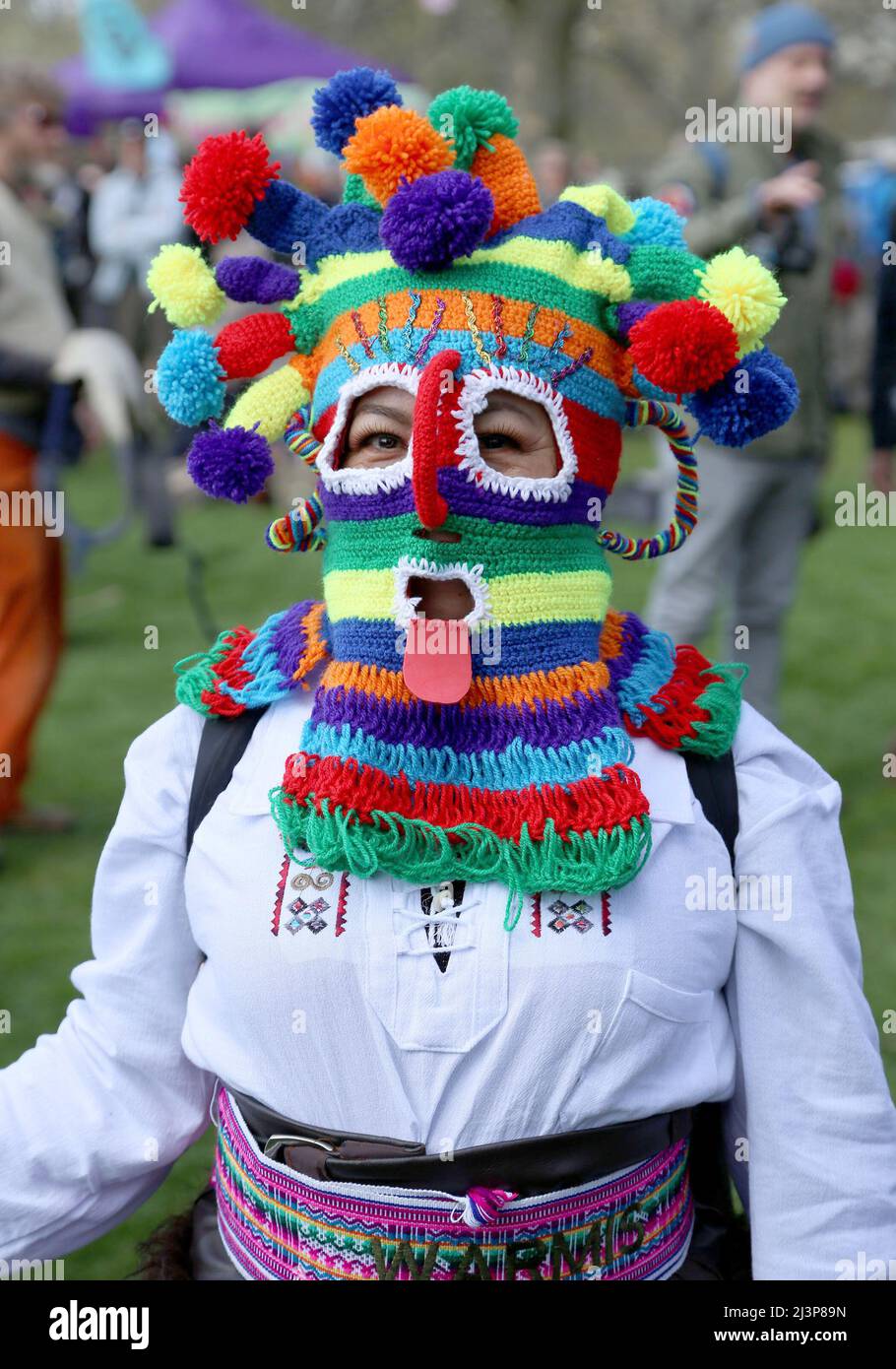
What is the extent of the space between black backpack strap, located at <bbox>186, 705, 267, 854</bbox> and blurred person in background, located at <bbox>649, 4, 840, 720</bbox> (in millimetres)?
2677

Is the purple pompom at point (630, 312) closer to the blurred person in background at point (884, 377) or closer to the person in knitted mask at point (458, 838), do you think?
the person in knitted mask at point (458, 838)

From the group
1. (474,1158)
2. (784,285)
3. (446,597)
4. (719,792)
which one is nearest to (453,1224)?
(474,1158)

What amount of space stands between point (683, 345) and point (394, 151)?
435mm

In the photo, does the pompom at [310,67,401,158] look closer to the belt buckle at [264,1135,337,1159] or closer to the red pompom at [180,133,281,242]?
the red pompom at [180,133,281,242]

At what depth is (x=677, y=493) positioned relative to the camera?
6.91 ft

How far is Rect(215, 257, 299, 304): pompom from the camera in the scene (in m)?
1.99

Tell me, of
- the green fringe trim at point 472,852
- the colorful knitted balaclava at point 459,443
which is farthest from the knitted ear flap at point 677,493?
the green fringe trim at point 472,852

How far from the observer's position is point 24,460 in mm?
4809

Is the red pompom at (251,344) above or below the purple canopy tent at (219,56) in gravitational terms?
below

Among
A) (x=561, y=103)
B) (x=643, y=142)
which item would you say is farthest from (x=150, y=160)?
(x=643, y=142)

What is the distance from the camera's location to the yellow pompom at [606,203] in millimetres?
1945

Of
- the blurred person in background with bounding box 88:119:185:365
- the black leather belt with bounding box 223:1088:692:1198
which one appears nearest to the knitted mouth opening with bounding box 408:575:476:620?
the black leather belt with bounding box 223:1088:692:1198

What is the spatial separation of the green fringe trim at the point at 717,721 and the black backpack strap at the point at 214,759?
57cm
